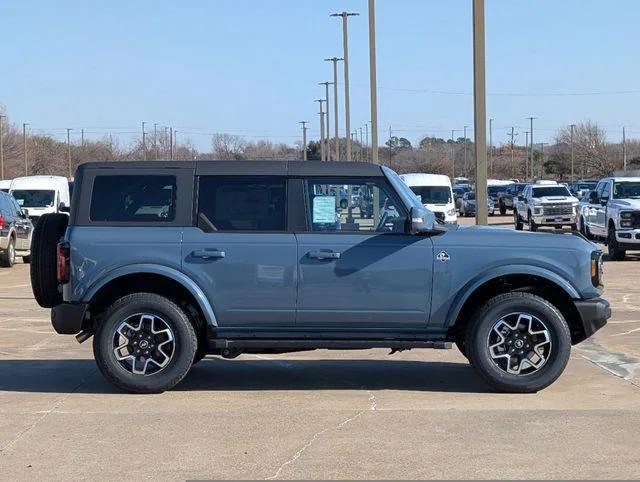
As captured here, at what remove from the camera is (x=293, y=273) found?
8.79m

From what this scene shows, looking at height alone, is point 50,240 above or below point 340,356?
above

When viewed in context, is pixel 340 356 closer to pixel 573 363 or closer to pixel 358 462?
pixel 573 363

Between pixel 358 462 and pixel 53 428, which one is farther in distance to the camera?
pixel 53 428

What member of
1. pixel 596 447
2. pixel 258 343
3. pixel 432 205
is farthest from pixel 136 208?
pixel 432 205

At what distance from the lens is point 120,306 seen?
888cm

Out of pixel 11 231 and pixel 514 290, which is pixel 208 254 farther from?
pixel 11 231

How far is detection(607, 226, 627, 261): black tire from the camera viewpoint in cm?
2497

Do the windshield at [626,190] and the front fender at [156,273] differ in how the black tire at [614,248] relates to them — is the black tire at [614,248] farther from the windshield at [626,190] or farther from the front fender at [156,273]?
the front fender at [156,273]

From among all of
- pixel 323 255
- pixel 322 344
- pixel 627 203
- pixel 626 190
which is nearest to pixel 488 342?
pixel 322 344

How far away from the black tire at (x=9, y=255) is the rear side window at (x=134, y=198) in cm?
1724

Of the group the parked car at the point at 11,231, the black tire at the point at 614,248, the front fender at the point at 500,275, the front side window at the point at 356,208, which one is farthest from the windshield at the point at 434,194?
the front fender at the point at 500,275

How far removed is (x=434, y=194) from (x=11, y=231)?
1639cm

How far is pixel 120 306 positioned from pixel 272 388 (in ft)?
5.07

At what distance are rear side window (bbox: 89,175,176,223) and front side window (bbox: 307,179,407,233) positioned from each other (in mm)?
1231
